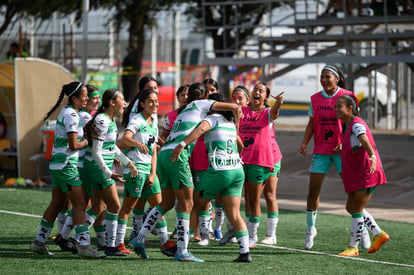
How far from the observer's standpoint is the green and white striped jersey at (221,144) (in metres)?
8.72

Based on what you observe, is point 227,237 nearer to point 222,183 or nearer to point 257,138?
point 257,138

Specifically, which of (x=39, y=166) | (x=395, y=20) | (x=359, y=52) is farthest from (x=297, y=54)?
(x=39, y=166)

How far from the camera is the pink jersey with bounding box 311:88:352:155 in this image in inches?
401

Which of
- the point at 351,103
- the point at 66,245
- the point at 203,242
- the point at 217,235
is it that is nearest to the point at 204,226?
the point at 203,242

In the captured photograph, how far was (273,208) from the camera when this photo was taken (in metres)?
10.5

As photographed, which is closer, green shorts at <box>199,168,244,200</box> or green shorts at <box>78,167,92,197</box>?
green shorts at <box>199,168,244,200</box>

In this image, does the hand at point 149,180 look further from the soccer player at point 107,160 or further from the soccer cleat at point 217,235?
the soccer cleat at point 217,235

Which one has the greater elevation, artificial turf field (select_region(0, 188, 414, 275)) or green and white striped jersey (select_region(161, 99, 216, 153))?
green and white striped jersey (select_region(161, 99, 216, 153))

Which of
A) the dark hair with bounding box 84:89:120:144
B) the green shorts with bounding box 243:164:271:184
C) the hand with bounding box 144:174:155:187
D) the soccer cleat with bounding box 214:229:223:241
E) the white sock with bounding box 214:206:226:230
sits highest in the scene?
the dark hair with bounding box 84:89:120:144

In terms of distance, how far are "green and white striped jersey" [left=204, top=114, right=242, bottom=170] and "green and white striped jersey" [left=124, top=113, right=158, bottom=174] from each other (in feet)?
2.26

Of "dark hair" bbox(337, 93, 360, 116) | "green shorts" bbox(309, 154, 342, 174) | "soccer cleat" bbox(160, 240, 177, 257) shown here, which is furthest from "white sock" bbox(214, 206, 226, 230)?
"dark hair" bbox(337, 93, 360, 116)

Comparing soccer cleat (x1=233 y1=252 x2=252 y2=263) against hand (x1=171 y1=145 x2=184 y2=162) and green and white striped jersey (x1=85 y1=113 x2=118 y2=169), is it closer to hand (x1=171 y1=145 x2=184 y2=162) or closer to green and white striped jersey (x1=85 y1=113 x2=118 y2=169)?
hand (x1=171 y1=145 x2=184 y2=162)

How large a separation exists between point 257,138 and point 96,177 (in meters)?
2.15

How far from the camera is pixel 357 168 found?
31.1ft
